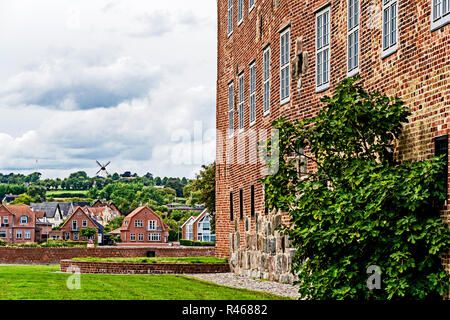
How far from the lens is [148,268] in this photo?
1125 inches

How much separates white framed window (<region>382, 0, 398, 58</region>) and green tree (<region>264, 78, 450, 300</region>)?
125cm

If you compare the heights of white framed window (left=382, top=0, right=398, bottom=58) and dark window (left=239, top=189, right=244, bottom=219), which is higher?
white framed window (left=382, top=0, right=398, bottom=58)

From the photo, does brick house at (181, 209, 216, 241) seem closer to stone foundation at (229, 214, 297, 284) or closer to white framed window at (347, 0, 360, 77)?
stone foundation at (229, 214, 297, 284)

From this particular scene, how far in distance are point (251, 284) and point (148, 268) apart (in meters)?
6.96

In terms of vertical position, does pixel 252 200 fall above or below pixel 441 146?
below

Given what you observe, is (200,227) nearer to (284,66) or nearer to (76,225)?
(76,225)

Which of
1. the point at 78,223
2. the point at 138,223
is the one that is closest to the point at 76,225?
the point at 78,223

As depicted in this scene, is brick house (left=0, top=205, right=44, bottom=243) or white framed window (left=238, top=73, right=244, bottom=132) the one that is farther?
brick house (left=0, top=205, right=44, bottom=243)

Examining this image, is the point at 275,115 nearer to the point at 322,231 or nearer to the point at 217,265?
the point at 217,265

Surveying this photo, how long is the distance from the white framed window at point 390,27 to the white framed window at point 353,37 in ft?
4.78

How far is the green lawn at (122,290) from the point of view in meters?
17.6

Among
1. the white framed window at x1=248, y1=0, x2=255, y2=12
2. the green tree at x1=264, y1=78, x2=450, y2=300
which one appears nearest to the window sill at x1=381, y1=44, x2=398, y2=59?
the green tree at x1=264, y1=78, x2=450, y2=300

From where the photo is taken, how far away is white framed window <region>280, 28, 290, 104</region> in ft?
73.8

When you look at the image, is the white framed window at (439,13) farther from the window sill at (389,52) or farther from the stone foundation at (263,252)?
the stone foundation at (263,252)
